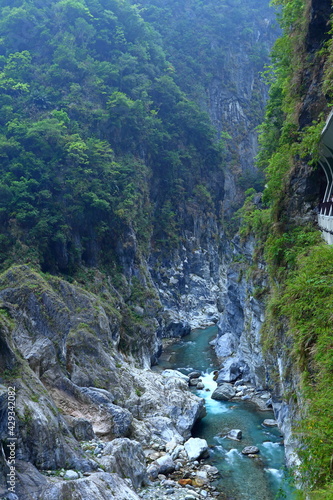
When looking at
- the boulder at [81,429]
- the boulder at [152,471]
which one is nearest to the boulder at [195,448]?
the boulder at [152,471]

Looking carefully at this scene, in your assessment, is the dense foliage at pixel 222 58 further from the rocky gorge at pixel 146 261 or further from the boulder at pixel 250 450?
the boulder at pixel 250 450

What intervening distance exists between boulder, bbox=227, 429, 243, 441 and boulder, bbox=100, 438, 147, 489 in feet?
17.6

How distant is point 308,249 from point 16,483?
922 centimetres

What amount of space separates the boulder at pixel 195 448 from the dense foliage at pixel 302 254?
509 centimetres

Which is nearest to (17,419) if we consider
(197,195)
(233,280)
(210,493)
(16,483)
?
(16,483)

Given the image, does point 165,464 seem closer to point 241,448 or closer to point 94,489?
point 241,448

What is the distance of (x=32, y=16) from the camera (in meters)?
41.7

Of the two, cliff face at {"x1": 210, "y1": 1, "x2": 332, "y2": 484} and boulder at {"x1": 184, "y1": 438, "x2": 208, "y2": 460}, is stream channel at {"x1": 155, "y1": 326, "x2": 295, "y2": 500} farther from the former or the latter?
cliff face at {"x1": 210, "y1": 1, "x2": 332, "y2": 484}

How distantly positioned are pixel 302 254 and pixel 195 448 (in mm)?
9108

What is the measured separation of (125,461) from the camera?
11781 millimetres

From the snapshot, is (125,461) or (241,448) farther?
(241,448)

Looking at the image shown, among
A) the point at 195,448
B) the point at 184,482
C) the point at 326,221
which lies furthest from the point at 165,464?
the point at 326,221

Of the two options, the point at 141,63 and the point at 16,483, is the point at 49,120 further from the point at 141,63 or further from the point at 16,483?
the point at 16,483

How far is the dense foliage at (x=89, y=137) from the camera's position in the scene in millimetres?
26750
